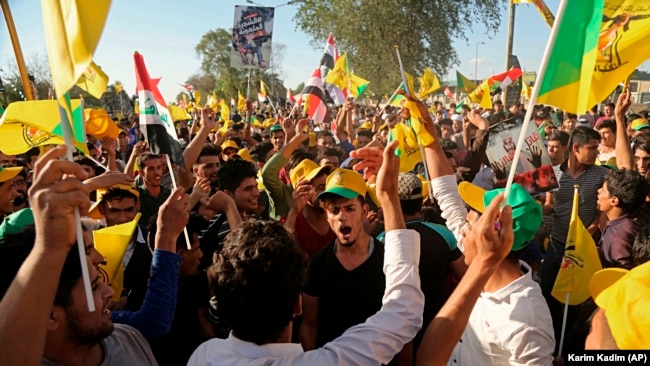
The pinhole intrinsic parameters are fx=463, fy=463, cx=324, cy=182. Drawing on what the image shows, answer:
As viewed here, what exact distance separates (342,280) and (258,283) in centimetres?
122

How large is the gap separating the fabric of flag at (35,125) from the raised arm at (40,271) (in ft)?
4.72

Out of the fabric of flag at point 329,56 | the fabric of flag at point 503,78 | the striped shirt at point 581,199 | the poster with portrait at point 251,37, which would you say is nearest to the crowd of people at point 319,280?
the striped shirt at point 581,199

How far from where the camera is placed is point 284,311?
161 cm

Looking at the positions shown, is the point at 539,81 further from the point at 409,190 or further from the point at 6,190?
the point at 6,190

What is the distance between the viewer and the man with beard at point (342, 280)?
2699 mm

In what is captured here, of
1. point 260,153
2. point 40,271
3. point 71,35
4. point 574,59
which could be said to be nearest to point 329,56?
point 260,153

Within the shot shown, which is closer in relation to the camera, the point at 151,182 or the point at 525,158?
the point at 525,158

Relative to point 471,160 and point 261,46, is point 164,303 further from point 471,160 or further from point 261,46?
point 261,46

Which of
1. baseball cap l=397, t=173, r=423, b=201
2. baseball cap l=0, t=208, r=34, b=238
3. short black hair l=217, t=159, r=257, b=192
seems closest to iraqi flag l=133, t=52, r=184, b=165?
short black hair l=217, t=159, r=257, b=192

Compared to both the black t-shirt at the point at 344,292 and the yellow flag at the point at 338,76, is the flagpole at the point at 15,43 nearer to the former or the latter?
the black t-shirt at the point at 344,292

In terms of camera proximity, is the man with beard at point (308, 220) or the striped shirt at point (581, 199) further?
the striped shirt at point (581, 199)

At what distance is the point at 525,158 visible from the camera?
4.04m

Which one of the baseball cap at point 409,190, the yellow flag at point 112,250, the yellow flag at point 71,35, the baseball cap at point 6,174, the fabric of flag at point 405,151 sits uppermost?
the yellow flag at point 71,35

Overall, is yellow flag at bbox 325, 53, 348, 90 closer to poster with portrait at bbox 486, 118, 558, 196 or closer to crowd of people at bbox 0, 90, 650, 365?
poster with portrait at bbox 486, 118, 558, 196
